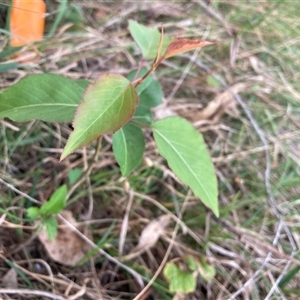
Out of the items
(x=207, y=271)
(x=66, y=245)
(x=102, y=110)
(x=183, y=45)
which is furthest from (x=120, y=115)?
(x=207, y=271)

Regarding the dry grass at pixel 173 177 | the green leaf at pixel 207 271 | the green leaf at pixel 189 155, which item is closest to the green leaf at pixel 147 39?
the green leaf at pixel 189 155

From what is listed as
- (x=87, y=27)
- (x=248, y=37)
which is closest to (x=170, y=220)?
(x=87, y=27)

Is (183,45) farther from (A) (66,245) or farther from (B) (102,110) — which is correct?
(A) (66,245)

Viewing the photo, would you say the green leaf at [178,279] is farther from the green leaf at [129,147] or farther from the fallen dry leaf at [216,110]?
the fallen dry leaf at [216,110]

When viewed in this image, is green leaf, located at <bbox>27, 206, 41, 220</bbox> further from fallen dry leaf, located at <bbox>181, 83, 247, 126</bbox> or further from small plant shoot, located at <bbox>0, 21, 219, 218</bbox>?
fallen dry leaf, located at <bbox>181, 83, 247, 126</bbox>

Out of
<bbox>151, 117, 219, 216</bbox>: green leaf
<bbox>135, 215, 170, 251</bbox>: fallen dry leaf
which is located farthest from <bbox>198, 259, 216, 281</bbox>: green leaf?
<bbox>151, 117, 219, 216</bbox>: green leaf

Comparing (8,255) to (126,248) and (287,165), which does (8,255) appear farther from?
(287,165)
